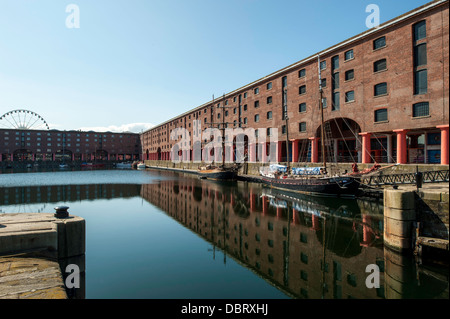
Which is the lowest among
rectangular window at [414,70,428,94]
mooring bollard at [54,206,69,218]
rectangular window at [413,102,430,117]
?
mooring bollard at [54,206,69,218]

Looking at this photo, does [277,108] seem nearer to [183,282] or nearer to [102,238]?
[102,238]

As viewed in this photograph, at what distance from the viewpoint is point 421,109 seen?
85.8 ft

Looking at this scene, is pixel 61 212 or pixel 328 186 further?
pixel 328 186

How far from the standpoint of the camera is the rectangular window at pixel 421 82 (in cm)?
2594

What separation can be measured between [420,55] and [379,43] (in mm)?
5083

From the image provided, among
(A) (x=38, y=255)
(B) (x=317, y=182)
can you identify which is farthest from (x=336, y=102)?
(A) (x=38, y=255)

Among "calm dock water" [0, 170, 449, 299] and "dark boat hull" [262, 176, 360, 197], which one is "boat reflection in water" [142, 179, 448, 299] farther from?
"dark boat hull" [262, 176, 360, 197]

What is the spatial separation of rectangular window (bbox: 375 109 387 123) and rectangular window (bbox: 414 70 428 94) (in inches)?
142

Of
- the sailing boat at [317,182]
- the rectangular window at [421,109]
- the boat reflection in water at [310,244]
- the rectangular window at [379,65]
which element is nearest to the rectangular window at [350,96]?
the rectangular window at [379,65]

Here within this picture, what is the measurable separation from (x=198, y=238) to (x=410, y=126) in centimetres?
2493

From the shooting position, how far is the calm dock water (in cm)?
843

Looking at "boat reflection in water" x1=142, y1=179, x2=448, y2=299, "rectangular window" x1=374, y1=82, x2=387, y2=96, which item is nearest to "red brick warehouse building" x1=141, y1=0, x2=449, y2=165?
"rectangular window" x1=374, y1=82, x2=387, y2=96

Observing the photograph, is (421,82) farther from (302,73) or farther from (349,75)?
(302,73)
